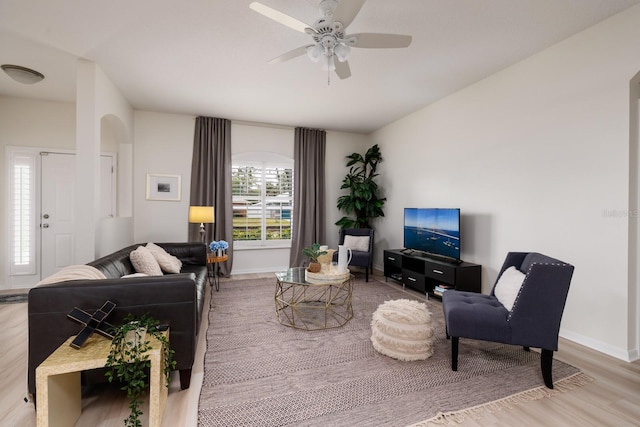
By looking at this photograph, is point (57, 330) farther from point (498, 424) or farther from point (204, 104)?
point (204, 104)

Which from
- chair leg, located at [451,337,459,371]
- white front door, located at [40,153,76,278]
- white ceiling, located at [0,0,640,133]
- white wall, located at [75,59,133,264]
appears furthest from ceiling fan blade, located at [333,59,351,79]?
white front door, located at [40,153,76,278]

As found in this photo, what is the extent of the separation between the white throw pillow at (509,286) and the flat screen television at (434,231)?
3.64 ft

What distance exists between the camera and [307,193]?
5.59 metres

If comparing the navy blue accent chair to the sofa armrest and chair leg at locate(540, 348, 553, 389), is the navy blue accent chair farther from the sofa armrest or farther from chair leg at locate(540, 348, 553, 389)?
chair leg at locate(540, 348, 553, 389)

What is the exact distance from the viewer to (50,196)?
14.4 ft

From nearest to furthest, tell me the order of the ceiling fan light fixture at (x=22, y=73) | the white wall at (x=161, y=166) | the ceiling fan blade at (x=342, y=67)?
the ceiling fan blade at (x=342, y=67)
the ceiling fan light fixture at (x=22, y=73)
the white wall at (x=161, y=166)

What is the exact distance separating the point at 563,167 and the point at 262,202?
4.42 metres

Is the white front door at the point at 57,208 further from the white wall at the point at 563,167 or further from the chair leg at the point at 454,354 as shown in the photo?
the white wall at the point at 563,167

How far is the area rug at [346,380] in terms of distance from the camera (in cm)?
170

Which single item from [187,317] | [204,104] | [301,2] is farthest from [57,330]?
[204,104]

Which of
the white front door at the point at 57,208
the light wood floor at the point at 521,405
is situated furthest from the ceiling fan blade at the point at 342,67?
the white front door at the point at 57,208

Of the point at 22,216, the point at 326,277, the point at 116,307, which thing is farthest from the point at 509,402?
the point at 22,216

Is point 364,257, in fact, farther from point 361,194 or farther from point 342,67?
point 342,67

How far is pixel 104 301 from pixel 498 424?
2.39 meters
